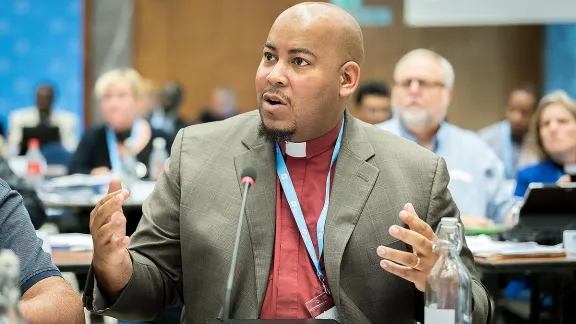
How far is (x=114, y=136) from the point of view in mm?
6922

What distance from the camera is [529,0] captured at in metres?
9.49

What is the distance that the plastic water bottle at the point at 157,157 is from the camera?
6473mm

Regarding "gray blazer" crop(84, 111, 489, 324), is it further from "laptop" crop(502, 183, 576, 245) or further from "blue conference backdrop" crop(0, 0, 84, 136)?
"blue conference backdrop" crop(0, 0, 84, 136)

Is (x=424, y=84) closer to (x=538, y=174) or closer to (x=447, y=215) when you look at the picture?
(x=538, y=174)

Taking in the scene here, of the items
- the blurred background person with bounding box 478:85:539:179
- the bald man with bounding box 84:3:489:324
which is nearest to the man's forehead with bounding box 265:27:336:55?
the bald man with bounding box 84:3:489:324

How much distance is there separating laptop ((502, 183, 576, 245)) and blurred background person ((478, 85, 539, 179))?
4.38 meters

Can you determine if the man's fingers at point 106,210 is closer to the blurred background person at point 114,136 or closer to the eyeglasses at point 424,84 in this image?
the eyeglasses at point 424,84

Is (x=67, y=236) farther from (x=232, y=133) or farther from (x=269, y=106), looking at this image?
(x=269, y=106)

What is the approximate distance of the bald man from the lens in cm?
249

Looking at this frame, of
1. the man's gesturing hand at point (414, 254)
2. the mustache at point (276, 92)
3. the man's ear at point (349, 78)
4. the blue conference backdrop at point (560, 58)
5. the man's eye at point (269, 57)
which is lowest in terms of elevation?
the man's gesturing hand at point (414, 254)

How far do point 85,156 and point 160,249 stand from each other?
439 centimetres

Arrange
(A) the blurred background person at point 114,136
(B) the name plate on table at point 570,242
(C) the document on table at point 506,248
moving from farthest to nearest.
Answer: (A) the blurred background person at point 114,136
(B) the name plate on table at point 570,242
(C) the document on table at point 506,248

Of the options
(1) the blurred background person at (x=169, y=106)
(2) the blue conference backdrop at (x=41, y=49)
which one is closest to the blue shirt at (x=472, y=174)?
(1) the blurred background person at (x=169, y=106)

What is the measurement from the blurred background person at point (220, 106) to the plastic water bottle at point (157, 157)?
4606 mm
